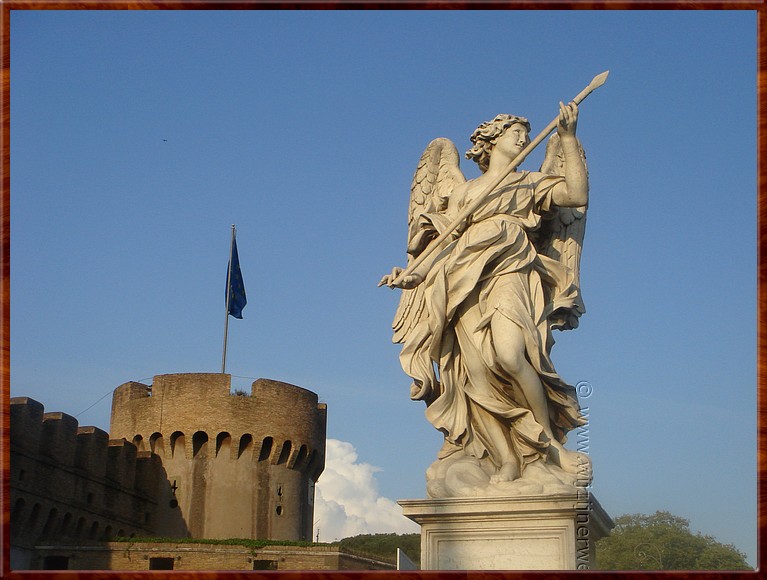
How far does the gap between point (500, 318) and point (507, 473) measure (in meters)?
0.84

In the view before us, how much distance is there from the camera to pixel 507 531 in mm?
5984

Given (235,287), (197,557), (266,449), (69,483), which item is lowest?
(197,557)

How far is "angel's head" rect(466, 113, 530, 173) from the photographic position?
22.7ft

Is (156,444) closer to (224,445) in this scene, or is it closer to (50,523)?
(224,445)

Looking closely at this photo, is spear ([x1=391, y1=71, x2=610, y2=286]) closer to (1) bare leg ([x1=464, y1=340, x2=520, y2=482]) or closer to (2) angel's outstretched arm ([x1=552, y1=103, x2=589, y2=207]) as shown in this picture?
(2) angel's outstretched arm ([x1=552, y1=103, x2=589, y2=207])

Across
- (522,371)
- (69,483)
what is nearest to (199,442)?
(69,483)

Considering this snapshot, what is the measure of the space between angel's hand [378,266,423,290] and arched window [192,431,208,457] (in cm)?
3994

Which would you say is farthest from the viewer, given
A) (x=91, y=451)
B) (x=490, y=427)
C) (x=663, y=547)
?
(x=91, y=451)

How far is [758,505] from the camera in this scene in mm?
4145

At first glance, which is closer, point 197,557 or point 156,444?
point 197,557

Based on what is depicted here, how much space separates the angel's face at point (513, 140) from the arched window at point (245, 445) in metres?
39.7

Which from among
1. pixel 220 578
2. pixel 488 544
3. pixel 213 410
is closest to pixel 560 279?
pixel 488 544

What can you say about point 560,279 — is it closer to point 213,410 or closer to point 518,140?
point 518,140

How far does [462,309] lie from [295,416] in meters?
40.3
